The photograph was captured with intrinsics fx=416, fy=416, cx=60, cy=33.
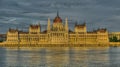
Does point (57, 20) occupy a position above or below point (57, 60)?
above

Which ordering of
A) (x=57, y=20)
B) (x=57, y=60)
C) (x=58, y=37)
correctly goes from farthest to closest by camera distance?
(x=57, y=20) < (x=58, y=37) < (x=57, y=60)

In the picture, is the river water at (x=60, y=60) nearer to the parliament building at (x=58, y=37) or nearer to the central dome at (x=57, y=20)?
the parliament building at (x=58, y=37)

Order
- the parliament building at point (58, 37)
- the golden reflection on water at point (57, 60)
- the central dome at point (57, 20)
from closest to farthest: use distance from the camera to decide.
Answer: the golden reflection on water at point (57, 60) → the parliament building at point (58, 37) → the central dome at point (57, 20)

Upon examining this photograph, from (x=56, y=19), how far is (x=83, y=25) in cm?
1196

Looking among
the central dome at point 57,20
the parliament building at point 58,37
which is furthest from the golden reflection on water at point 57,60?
the central dome at point 57,20

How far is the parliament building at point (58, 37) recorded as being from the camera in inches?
6545

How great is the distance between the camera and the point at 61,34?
168 m

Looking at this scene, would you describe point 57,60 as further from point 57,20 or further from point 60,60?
point 57,20

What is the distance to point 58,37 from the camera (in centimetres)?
16700

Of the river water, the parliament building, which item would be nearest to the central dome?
the parliament building

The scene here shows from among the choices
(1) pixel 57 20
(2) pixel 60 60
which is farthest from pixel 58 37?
(2) pixel 60 60

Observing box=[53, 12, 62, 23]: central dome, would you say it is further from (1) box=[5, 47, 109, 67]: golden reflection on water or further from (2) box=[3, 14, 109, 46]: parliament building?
(1) box=[5, 47, 109, 67]: golden reflection on water

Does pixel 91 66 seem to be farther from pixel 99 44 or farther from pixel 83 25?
pixel 83 25

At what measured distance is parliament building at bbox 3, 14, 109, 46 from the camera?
166 meters
